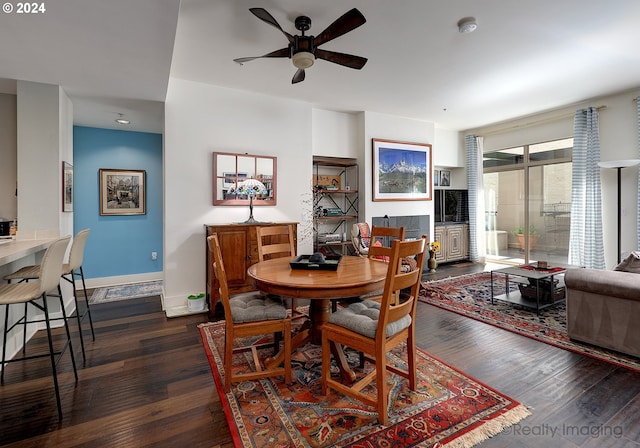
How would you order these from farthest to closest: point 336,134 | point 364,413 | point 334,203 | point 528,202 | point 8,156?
1. point 528,202
2. point 334,203
3. point 336,134
4. point 8,156
5. point 364,413

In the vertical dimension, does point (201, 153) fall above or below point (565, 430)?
above

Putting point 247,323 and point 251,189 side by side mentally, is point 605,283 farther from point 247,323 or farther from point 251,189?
point 251,189

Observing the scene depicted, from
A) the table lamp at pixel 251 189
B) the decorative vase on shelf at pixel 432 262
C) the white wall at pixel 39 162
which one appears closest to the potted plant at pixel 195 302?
the table lamp at pixel 251 189

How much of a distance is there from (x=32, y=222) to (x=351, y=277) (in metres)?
3.44

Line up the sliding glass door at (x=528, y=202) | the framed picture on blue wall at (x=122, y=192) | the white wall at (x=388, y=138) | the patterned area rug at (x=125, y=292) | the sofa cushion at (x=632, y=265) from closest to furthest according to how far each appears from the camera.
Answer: the sofa cushion at (x=632, y=265), the patterned area rug at (x=125, y=292), the framed picture on blue wall at (x=122, y=192), the white wall at (x=388, y=138), the sliding glass door at (x=528, y=202)

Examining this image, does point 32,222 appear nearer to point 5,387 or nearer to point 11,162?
point 11,162

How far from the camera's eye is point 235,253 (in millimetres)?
3543

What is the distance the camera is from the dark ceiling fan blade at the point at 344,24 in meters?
2.04

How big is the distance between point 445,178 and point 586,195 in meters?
2.67

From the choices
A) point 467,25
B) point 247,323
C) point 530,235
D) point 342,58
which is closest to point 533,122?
point 530,235

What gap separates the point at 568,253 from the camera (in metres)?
5.25

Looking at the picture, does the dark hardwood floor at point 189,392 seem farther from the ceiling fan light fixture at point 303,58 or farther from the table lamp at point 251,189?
the ceiling fan light fixture at point 303,58

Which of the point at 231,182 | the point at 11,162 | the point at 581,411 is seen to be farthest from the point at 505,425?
the point at 11,162

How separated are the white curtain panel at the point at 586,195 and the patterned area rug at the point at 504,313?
1.48 metres
